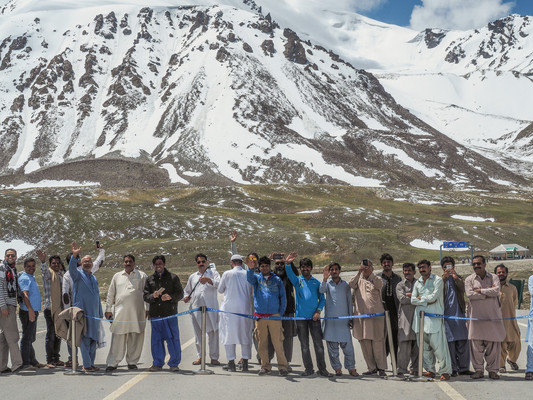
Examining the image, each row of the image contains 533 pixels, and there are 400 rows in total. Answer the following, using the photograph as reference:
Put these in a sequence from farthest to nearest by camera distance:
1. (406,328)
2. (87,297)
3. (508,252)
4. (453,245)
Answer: (508,252)
(453,245)
(87,297)
(406,328)

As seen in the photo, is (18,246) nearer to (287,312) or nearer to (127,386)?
(287,312)

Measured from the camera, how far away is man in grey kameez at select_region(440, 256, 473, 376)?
1419 centimetres

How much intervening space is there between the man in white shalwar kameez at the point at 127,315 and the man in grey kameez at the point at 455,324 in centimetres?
688

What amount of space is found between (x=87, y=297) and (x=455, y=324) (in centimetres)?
837

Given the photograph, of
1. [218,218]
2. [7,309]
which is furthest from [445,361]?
[218,218]

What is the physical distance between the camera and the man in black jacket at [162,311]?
1479 centimetres

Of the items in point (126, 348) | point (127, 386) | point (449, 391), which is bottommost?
point (449, 391)

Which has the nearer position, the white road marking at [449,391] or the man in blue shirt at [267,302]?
the white road marking at [449,391]

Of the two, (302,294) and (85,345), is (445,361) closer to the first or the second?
(302,294)

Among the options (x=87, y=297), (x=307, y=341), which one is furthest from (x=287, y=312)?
(x=87, y=297)

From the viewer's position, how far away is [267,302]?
48.0ft

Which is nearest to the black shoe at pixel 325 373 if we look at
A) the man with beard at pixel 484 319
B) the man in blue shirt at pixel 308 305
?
the man in blue shirt at pixel 308 305

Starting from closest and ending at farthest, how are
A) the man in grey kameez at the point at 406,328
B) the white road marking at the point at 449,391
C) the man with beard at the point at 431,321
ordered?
1. the white road marking at the point at 449,391
2. the man with beard at the point at 431,321
3. the man in grey kameez at the point at 406,328

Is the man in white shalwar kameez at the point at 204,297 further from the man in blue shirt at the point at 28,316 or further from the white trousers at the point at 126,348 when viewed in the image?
the man in blue shirt at the point at 28,316
